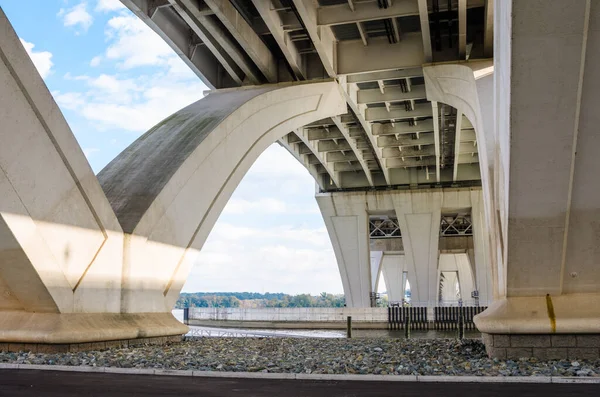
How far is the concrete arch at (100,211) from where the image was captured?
38.3ft

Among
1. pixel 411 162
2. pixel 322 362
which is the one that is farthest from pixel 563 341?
pixel 411 162

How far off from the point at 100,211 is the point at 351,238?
1331 inches

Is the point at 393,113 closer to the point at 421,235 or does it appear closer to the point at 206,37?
the point at 206,37

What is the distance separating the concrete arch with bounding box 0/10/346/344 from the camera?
460 inches

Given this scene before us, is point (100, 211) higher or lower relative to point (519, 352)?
higher

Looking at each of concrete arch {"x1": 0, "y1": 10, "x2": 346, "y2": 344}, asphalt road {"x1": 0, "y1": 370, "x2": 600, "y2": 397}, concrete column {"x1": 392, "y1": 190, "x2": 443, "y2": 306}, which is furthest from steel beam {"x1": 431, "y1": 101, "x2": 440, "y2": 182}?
asphalt road {"x1": 0, "y1": 370, "x2": 600, "y2": 397}

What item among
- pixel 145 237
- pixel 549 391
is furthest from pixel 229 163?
pixel 549 391

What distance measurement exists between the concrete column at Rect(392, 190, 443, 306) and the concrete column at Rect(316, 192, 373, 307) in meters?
2.91

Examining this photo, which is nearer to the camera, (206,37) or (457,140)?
(206,37)

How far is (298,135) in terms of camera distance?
3278cm

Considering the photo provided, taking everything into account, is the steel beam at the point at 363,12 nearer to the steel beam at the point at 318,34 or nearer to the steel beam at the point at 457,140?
the steel beam at the point at 318,34

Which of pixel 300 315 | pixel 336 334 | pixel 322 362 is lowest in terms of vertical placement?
pixel 336 334

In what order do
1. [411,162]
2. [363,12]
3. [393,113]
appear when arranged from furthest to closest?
[411,162] → [393,113] → [363,12]

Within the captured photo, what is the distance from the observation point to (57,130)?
1257 cm
